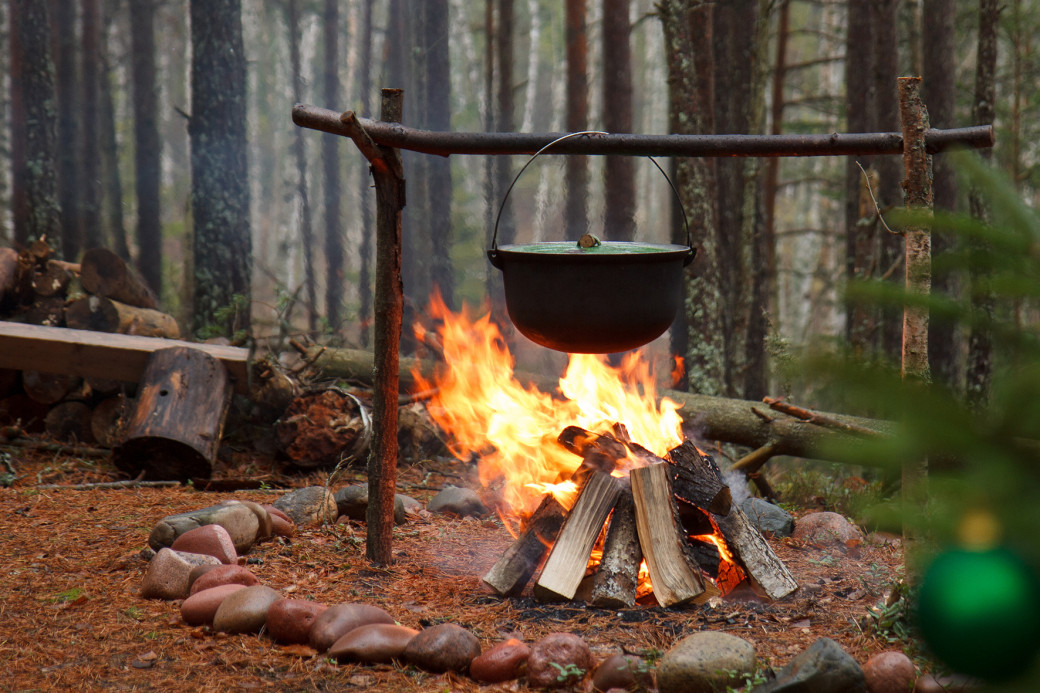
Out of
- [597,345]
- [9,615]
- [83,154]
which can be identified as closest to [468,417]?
[597,345]

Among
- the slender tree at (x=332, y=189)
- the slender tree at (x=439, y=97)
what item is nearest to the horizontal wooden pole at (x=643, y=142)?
the slender tree at (x=439, y=97)

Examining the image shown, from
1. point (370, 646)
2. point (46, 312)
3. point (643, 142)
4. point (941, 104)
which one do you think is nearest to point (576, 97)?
point (941, 104)

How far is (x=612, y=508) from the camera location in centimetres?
424

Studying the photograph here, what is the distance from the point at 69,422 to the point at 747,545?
5.39m

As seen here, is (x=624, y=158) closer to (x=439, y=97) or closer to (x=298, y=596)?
(x=439, y=97)

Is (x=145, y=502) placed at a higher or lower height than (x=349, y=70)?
lower

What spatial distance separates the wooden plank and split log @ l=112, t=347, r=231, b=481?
17 centimetres

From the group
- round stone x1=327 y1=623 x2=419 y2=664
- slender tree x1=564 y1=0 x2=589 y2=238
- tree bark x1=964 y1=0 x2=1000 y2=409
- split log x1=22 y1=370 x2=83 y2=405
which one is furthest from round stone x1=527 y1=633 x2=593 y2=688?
slender tree x1=564 y1=0 x2=589 y2=238

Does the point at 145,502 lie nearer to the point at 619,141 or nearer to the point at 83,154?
the point at 619,141

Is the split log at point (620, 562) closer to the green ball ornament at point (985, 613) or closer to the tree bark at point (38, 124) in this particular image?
the green ball ornament at point (985, 613)

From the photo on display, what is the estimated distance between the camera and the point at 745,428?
652 centimetres

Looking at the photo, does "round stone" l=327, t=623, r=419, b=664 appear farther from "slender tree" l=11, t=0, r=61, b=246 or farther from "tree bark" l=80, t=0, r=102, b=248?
"tree bark" l=80, t=0, r=102, b=248

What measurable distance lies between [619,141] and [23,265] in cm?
593

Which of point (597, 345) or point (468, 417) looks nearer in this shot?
point (597, 345)
